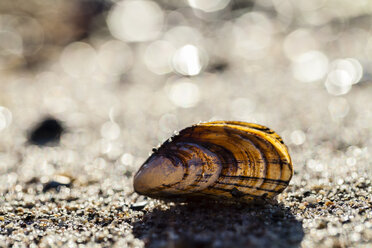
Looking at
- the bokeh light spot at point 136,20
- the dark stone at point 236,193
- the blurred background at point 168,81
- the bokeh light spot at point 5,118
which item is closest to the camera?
the dark stone at point 236,193

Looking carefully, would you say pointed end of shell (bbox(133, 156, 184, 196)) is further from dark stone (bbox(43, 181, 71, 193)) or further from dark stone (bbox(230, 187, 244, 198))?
dark stone (bbox(43, 181, 71, 193))

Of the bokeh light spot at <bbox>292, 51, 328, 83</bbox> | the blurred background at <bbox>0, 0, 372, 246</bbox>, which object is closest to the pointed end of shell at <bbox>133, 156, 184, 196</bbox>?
the blurred background at <bbox>0, 0, 372, 246</bbox>

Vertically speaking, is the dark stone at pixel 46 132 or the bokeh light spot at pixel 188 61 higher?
the bokeh light spot at pixel 188 61

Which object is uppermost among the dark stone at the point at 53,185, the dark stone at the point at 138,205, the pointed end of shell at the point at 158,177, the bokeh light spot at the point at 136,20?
the bokeh light spot at the point at 136,20

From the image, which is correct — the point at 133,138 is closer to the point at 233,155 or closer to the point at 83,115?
the point at 83,115

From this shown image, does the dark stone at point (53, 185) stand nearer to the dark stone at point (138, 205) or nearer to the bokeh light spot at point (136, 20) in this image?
the dark stone at point (138, 205)

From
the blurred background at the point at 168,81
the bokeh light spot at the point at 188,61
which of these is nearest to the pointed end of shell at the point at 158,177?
Answer: the blurred background at the point at 168,81

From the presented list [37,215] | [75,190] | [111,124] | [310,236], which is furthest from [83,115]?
[310,236]
